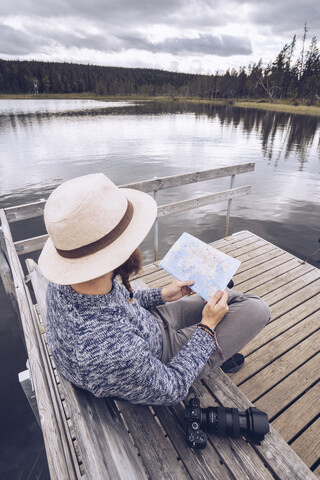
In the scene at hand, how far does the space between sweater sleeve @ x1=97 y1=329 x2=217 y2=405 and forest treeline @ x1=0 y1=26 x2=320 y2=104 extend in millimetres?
65443

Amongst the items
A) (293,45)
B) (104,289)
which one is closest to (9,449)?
(104,289)

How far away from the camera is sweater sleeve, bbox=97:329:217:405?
1136 mm

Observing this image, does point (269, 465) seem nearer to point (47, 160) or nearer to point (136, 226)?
point (136, 226)

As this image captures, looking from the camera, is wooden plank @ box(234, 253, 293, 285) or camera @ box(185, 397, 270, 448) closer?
camera @ box(185, 397, 270, 448)

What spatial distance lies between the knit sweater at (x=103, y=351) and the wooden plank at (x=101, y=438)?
0.22 ft

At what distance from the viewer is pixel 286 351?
8.96 ft

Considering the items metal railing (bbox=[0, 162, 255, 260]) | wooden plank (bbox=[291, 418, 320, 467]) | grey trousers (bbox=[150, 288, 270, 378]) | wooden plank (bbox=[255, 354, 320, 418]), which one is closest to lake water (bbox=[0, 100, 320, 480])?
metal railing (bbox=[0, 162, 255, 260])

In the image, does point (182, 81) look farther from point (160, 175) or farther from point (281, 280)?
point (281, 280)

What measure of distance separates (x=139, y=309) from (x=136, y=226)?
2.34 ft

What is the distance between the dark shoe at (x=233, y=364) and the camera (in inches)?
94.8

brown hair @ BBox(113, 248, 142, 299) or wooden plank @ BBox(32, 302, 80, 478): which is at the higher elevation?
brown hair @ BBox(113, 248, 142, 299)

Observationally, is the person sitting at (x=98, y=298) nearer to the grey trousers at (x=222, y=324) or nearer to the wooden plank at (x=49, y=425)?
the wooden plank at (x=49, y=425)

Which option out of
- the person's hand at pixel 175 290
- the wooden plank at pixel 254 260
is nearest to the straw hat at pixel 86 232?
the person's hand at pixel 175 290

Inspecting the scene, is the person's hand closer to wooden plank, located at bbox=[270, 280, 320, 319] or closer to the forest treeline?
wooden plank, located at bbox=[270, 280, 320, 319]
